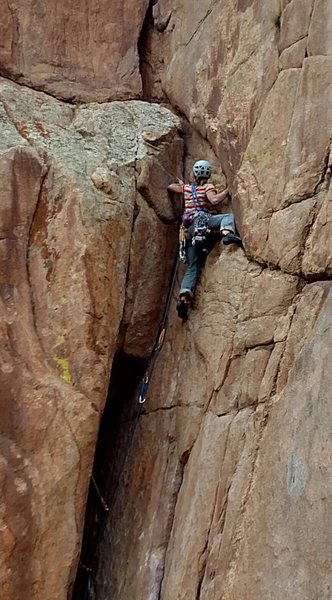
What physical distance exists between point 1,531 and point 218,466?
261 centimetres

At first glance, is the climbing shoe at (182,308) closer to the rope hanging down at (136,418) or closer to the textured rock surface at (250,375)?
the textured rock surface at (250,375)

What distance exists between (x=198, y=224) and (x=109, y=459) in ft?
12.0

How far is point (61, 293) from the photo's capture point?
10.3m

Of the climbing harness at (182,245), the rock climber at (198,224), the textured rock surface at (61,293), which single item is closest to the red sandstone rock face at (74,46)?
the textured rock surface at (61,293)

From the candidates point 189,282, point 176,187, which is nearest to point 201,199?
point 176,187

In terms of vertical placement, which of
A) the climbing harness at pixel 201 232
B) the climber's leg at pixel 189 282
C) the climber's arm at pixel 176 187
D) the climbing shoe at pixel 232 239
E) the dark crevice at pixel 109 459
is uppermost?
the climber's arm at pixel 176 187

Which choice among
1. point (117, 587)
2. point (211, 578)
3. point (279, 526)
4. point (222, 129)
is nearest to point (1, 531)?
point (117, 587)

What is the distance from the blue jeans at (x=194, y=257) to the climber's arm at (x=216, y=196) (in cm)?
27

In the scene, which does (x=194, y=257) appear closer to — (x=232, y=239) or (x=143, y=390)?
(x=232, y=239)

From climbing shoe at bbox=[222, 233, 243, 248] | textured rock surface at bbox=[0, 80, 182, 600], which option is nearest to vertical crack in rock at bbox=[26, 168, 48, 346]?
textured rock surface at bbox=[0, 80, 182, 600]

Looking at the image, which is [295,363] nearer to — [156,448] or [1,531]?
[156,448]

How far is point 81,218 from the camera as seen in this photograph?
34.7 feet

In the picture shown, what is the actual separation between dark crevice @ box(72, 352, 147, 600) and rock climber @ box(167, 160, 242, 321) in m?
1.51

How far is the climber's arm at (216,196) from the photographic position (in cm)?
1068
